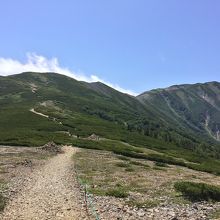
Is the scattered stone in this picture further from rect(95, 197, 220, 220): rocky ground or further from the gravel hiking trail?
rect(95, 197, 220, 220): rocky ground

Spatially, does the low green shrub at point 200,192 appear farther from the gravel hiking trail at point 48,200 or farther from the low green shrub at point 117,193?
the gravel hiking trail at point 48,200

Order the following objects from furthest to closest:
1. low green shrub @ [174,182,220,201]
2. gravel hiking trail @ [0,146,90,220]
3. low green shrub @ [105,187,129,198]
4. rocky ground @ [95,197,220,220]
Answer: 1. low green shrub @ [174,182,220,201]
2. low green shrub @ [105,187,129,198]
3. gravel hiking trail @ [0,146,90,220]
4. rocky ground @ [95,197,220,220]

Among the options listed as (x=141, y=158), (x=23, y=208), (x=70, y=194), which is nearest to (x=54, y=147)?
(x=141, y=158)

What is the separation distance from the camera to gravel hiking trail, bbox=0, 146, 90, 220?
80.1 ft

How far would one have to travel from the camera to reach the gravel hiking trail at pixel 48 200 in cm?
2442

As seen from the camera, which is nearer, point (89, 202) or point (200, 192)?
point (89, 202)

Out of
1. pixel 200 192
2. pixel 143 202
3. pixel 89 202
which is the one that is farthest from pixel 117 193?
pixel 200 192

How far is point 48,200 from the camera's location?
95.0 ft

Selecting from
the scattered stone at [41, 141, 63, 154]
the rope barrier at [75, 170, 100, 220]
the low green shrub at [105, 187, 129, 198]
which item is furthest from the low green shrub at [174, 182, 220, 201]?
the scattered stone at [41, 141, 63, 154]

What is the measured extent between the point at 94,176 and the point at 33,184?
28.9 feet

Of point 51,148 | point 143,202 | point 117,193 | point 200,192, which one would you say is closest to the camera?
point 143,202

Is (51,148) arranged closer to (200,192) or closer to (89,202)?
(200,192)

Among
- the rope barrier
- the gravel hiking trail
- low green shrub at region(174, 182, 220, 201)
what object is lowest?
the gravel hiking trail

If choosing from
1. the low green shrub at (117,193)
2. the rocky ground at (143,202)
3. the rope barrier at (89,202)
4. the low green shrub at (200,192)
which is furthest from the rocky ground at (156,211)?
the low green shrub at (200,192)
